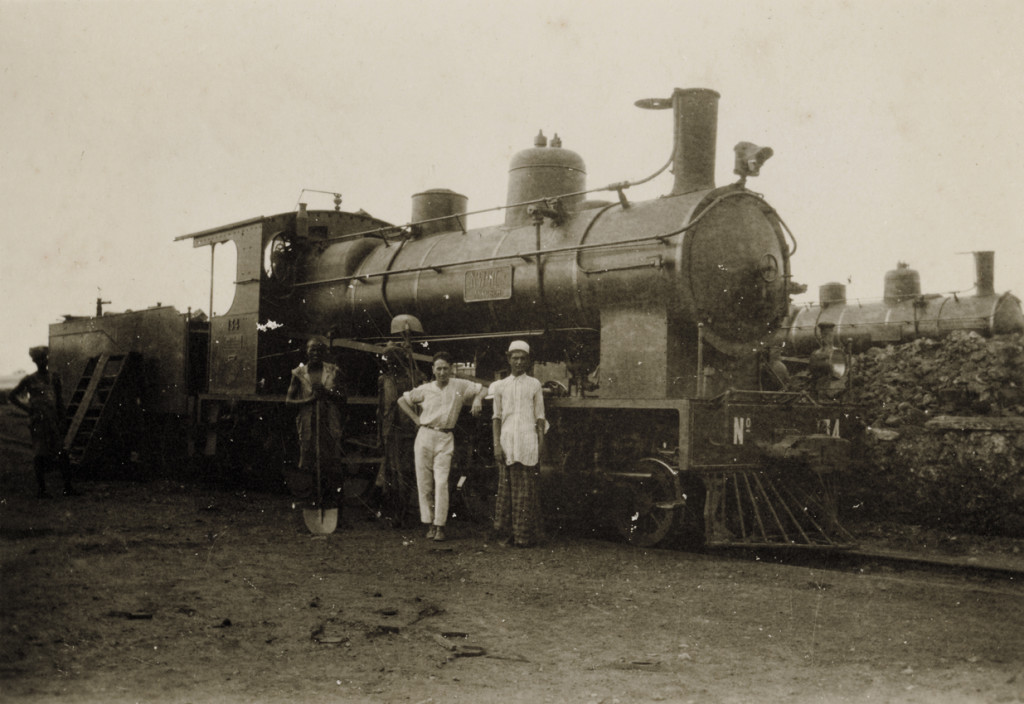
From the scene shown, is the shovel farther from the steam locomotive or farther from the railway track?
the railway track

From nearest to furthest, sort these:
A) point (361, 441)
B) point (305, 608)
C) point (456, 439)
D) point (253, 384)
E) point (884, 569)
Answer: point (305, 608), point (884, 569), point (456, 439), point (361, 441), point (253, 384)

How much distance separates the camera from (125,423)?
1130 centimetres

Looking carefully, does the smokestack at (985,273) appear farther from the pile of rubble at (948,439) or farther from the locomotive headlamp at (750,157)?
the locomotive headlamp at (750,157)

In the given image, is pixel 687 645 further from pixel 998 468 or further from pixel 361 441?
pixel 361 441

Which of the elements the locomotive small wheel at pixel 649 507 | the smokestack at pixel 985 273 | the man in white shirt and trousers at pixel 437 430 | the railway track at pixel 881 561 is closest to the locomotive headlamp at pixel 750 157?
the locomotive small wheel at pixel 649 507

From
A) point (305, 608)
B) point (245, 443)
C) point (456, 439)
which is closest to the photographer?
point (305, 608)

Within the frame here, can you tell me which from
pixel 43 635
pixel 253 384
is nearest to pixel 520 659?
pixel 43 635

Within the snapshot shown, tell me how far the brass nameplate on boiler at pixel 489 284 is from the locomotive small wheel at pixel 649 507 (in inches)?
75.4

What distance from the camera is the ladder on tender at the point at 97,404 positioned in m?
10.8

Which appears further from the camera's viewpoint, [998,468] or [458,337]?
[458,337]

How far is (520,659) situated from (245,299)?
22.3 feet

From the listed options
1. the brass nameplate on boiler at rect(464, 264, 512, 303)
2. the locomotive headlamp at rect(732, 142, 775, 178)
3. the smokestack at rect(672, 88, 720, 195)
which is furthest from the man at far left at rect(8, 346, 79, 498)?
the locomotive headlamp at rect(732, 142, 775, 178)

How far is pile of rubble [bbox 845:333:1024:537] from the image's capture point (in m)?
7.30

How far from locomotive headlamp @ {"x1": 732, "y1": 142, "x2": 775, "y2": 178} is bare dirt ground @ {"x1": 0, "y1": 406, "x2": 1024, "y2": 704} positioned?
2995mm
